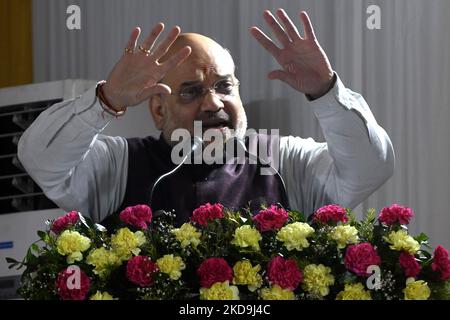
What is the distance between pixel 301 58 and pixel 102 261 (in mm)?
554

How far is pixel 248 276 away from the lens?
1.83 metres

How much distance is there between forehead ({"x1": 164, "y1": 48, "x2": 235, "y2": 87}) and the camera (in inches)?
94.6

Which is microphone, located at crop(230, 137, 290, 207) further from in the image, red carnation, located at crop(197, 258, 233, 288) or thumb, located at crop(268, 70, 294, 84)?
red carnation, located at crop(197, 258, 233, 288)

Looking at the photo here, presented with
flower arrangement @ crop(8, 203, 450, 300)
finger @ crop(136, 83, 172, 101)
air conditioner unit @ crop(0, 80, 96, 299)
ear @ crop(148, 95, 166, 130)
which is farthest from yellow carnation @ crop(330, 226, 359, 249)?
air conditioner unit @ crop(0, 80, 96, 299)

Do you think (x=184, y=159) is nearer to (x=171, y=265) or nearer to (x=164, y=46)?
(x=164, y=46)

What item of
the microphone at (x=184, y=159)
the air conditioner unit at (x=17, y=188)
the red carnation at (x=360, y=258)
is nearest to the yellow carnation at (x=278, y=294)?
the red carnation at (x=360, y=258)

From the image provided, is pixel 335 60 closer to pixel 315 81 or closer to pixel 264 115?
pixel 264 115

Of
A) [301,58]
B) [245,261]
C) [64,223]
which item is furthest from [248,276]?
[301,58]

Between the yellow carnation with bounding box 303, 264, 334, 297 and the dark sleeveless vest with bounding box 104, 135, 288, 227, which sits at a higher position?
the dark sleeveless vest with bounding box 104, 135, 288, 227

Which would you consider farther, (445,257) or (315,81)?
(315,81)
